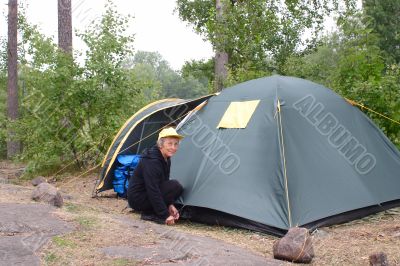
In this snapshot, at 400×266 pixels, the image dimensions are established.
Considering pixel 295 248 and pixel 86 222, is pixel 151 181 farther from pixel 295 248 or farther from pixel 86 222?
pixel 295 248

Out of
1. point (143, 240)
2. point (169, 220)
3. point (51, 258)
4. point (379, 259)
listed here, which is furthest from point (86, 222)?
point (379, 259)

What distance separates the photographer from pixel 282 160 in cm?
527

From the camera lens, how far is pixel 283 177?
5164mm

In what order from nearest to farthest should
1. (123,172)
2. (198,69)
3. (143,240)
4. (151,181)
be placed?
(143,240), (151,181), (123,172), (198,69)

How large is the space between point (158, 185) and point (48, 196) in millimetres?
1437

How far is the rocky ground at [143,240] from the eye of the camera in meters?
3.62

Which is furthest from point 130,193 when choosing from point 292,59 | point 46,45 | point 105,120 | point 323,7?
point 323,7

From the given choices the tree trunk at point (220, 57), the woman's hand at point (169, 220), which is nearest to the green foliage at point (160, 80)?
the tree trunk at point (220, 57)

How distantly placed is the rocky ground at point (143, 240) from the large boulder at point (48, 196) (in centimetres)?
12

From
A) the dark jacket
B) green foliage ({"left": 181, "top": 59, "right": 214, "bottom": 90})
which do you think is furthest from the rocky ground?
green foliage ({"left": 181, "top": 59, "right": 214, "bottom": 90})

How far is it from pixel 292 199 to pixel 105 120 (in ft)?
16.7

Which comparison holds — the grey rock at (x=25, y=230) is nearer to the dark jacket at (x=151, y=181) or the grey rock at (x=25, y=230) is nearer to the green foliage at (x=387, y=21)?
the dark jacket at (x=151, y=181)

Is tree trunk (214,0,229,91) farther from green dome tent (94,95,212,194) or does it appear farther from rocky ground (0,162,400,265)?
rocky ground (0,162,400,265)

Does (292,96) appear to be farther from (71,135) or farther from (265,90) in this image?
(71,135)
